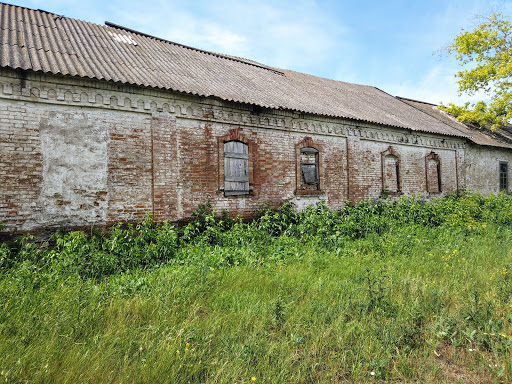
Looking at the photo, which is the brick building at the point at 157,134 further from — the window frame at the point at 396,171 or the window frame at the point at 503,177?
the window frame at the point at 503,177

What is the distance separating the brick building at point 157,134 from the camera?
639 cm

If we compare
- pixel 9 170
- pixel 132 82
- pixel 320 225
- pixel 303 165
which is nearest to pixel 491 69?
pixel 303 165

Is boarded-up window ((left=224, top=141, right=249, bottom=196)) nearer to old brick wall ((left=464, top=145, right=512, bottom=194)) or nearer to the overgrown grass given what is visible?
the overgrown grass

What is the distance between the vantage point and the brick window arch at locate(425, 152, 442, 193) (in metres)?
14.2

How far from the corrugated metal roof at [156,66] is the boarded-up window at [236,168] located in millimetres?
1299

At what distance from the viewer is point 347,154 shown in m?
11.4

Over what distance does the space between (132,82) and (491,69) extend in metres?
18.8

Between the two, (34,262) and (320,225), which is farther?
(320,225)

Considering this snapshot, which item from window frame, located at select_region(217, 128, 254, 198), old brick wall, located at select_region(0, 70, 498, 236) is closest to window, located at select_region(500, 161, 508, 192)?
old brick wall, located at select_region(0, 70, 498, 236)

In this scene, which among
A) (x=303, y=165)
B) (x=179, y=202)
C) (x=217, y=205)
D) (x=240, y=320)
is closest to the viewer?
(x=240, y=320)

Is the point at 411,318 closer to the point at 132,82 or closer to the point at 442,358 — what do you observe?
the point at 442,358

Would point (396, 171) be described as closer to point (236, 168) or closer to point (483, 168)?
point (483, 168)

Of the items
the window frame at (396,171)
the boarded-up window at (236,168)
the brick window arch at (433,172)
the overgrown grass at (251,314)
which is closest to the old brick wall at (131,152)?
the boarded-up window at (236,168)

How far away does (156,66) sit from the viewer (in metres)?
8.95
